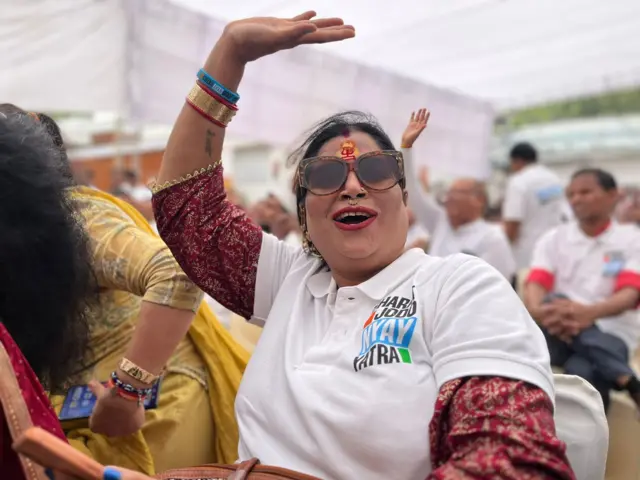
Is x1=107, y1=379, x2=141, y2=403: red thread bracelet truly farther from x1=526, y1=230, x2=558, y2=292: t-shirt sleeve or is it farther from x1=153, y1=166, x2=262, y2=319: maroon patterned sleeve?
x1=526, y1=230, x2=558, y2=292: t-shirt sleeve

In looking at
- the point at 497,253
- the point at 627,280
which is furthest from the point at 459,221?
the point at 627,280

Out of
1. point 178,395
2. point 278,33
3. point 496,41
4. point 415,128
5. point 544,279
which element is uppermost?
point 496,41

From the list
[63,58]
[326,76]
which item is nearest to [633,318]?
[326,76]

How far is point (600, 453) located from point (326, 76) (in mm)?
4273

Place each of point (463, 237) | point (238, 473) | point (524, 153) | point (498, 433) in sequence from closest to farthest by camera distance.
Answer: point (498, 433)
point (238, 473)
point (463, 237)
point (524, 153)

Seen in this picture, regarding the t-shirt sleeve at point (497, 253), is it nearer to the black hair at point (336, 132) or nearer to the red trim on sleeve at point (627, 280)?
the red trim on sleeve at point (627, 280)

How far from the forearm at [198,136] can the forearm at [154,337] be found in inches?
13.1

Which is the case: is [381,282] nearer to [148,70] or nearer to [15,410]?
[15,410]

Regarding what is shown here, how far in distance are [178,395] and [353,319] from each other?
716 mm

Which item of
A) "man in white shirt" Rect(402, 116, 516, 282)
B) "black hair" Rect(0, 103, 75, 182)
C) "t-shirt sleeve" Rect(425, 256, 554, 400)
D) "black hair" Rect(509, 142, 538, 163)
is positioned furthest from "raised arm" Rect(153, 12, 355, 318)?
"black hair" Rect(509, 142, 538, 163)

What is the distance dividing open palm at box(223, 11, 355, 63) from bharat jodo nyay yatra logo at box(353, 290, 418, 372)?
62 centimetres

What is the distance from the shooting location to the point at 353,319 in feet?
4.42

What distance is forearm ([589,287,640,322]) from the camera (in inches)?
115

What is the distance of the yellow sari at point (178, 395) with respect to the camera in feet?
5.43
